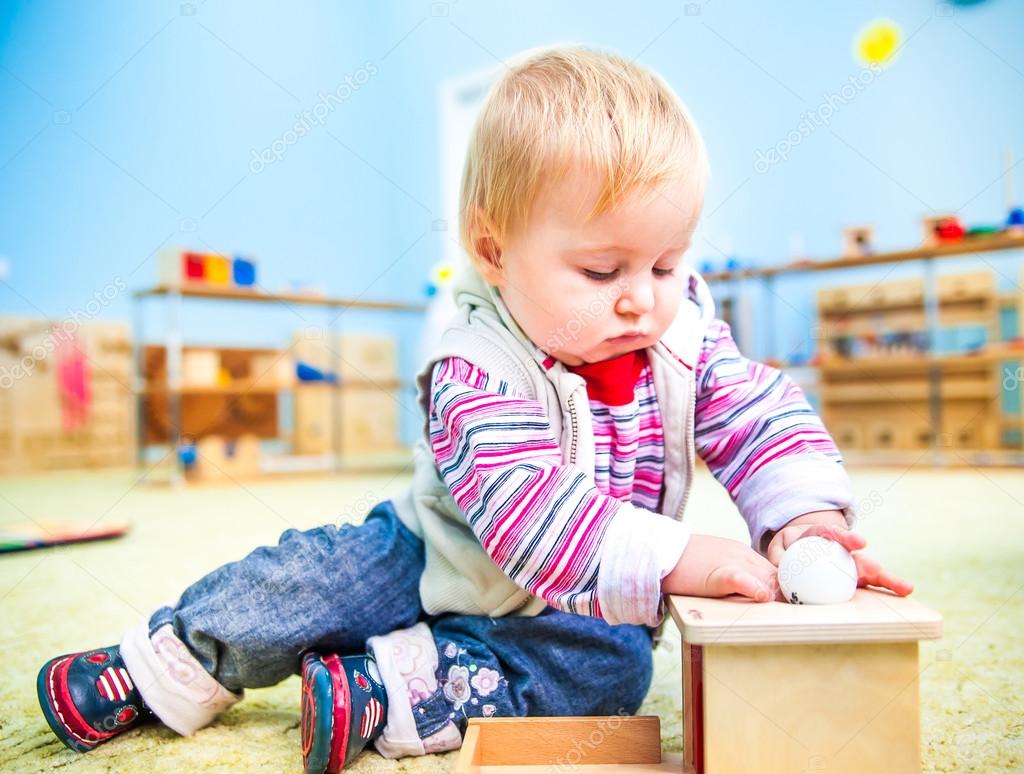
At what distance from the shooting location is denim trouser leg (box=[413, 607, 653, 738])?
60 centimetres

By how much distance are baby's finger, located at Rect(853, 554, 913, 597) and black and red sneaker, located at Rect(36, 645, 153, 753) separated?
0.49 m

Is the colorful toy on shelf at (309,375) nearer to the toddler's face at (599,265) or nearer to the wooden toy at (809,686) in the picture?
the toddler's face at (599,265)

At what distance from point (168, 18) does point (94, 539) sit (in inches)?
97.4

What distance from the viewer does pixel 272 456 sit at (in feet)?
11.2

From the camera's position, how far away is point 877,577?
0.49 m

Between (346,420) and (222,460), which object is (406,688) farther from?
(346,420)

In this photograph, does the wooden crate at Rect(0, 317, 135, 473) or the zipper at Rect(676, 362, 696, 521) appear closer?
the zipper at Rect(676, 362, 696, 521)

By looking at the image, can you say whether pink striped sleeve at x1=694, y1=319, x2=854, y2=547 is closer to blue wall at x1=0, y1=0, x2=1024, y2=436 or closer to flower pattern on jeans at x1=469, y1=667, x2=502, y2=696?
flower pattern on jeans at x1=469, y1=667, x2=502, y2=696

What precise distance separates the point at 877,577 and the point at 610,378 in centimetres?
22

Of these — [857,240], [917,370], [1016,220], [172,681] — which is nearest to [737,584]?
[172,681]

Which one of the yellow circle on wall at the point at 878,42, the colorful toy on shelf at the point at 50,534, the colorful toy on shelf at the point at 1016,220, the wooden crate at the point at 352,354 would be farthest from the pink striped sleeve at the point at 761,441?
the wooden crate at the point at 352,354

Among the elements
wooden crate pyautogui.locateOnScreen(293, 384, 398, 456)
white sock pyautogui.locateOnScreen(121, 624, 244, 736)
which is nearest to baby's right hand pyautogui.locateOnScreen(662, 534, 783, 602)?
white sock pyautogui.locateOnScreen(121, 624, 244, 736)

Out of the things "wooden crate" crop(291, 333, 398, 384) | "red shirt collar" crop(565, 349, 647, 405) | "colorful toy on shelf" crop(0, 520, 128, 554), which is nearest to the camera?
"red shirt collar" crop(565, 349, 647, 405)

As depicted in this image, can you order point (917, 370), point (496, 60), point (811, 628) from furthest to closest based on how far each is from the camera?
point (496, 60) < point (917, 370) < point (811, 628)
